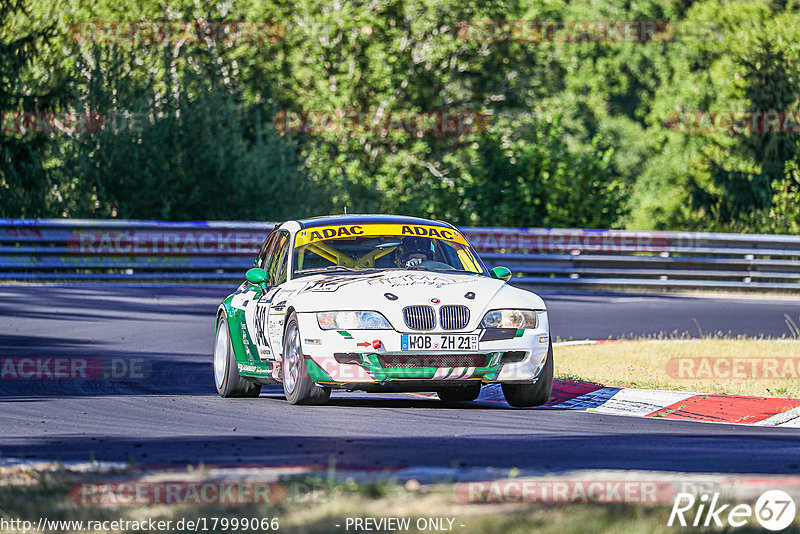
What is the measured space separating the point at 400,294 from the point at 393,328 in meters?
0.28

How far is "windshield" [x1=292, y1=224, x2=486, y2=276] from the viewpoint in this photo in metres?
10.7

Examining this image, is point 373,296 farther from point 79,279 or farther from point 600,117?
point 600,117

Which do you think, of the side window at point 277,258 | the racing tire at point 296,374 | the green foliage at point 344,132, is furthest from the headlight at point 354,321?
the green foliage at point 344,132

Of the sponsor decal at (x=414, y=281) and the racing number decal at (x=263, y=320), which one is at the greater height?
the sponsor decal at (x=414, y=281)

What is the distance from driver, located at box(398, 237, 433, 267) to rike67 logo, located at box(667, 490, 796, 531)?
5.34 meters

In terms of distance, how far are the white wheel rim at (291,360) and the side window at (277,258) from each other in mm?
925

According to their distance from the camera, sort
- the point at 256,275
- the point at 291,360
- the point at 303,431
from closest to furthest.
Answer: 1. the point at 303,431
2. the point at 291,360
3. the point at 256,275

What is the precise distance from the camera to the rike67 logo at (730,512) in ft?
16.7

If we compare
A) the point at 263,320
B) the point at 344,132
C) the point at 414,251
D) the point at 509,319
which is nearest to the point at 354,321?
the point at 509,319

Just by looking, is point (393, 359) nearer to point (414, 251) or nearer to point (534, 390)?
point (534, 390)

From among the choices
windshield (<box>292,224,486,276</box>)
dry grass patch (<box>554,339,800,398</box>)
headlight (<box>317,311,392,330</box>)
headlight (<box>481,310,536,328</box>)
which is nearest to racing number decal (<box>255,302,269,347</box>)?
windshield (<box>292,224,486,276</box>)

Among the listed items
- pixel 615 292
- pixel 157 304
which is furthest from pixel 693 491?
pixel 615 292

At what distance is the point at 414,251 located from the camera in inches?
424

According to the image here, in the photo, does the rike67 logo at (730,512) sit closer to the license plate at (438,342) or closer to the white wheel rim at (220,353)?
the license plate at (438,342)
